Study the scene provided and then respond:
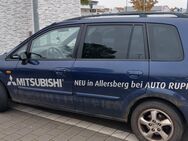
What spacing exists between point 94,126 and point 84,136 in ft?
1.18

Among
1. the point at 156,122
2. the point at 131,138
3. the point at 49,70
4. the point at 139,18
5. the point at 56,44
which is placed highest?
the point at 139,18

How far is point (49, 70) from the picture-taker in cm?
399

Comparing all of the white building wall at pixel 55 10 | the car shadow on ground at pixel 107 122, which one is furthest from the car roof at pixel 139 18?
the white building wall at pixel 55 10

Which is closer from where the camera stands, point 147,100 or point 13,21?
point 147,100

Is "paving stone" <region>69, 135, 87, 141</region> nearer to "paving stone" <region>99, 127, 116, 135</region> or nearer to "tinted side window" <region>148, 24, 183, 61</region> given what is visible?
"paving stone" <region>99, 127, 116, 135</region>

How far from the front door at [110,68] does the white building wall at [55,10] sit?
6.64 m

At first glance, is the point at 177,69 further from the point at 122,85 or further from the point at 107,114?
the point at 107,114

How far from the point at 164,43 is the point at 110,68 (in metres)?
0.73

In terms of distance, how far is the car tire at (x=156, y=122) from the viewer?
3248 mm

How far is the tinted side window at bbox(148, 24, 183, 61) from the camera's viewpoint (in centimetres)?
321

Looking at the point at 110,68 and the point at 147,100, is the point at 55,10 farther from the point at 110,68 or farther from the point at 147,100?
the point at 147,100

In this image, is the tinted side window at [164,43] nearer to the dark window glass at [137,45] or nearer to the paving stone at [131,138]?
the dark window glass at [137,45]

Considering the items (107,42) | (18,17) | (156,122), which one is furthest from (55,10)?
(156,122)

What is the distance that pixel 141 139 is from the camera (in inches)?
139
